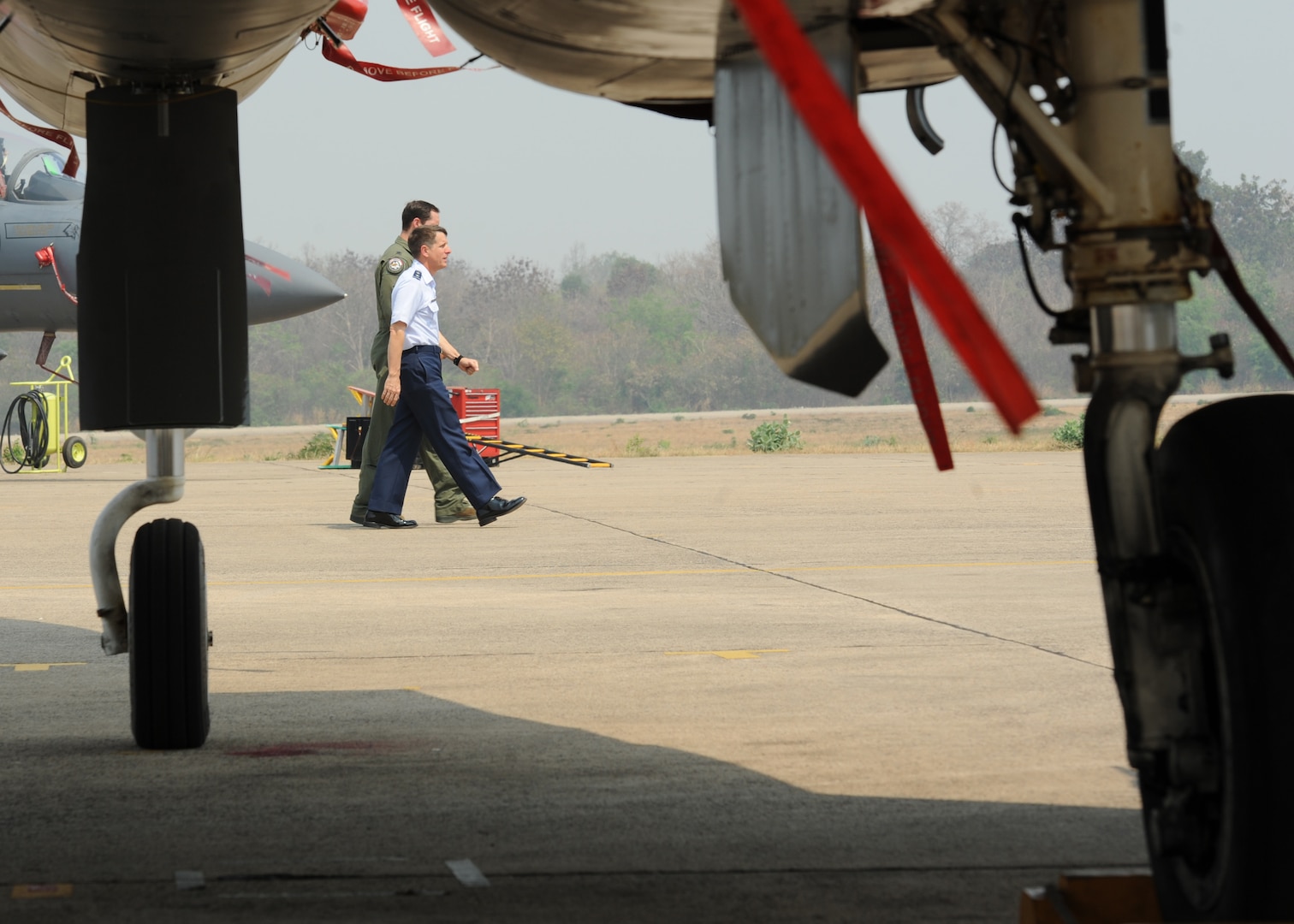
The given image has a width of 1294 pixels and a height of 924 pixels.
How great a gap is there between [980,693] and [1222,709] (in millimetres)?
2614

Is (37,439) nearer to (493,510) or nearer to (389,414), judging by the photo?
(389,414)

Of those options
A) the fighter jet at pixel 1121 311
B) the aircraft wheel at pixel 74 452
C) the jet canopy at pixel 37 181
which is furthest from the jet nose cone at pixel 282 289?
the fighter jet at pixel 1121 311

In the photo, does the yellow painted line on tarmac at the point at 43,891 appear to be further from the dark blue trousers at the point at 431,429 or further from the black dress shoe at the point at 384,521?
the black dress shoe at the point at 384,521

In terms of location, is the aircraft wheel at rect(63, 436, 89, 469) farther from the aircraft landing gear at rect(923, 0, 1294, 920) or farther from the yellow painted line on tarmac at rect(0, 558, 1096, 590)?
the aircraft landing gear at rect(923, 0, 1294, 920)

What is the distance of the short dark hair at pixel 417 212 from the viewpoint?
9.70 meters

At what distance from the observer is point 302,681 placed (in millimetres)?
4879

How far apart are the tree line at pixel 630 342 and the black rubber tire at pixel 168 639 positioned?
56049 millimetres

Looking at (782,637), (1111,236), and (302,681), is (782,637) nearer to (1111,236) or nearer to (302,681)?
(302,681)

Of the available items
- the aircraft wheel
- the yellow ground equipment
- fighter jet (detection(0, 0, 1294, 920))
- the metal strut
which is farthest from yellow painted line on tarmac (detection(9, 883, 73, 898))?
the aircraft wheel

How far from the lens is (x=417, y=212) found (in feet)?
31.9

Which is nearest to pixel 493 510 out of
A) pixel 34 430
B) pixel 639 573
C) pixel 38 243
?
pixel 639 573

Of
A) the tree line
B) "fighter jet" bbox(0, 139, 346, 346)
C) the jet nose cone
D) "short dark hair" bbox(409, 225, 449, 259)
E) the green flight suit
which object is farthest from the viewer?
the tree line

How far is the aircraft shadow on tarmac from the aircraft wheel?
1603cm

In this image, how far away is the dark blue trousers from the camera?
915 centimetres
